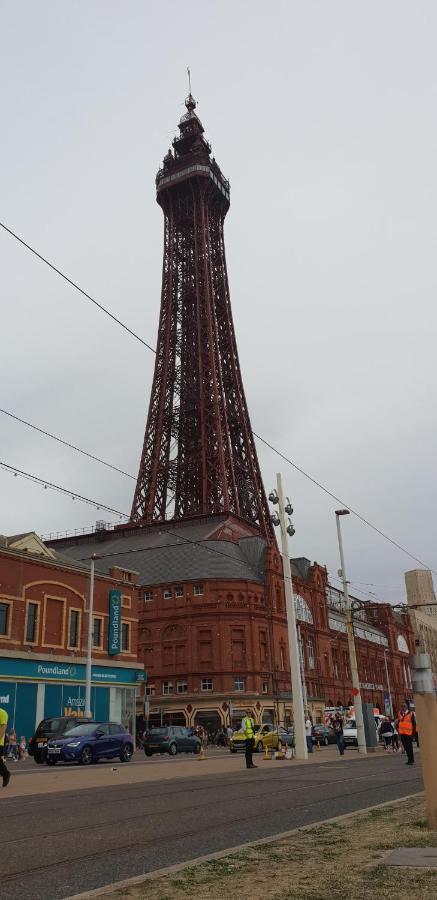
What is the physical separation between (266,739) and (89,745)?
10.9 m

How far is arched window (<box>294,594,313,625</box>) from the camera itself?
7294 cm

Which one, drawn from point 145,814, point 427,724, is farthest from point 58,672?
point 427,724

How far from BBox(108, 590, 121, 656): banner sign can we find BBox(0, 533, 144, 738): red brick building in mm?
290

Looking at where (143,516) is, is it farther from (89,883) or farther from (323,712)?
(89,883)

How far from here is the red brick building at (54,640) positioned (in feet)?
122

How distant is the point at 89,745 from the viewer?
2503cm

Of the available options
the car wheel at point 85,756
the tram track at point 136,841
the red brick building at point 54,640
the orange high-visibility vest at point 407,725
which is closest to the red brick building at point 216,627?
the red brick building at point 54,640

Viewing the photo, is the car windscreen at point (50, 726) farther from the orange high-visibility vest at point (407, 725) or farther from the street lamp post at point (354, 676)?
the orange high-visibility vest at point (407, 725)

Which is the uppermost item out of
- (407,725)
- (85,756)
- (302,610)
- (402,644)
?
(402,644)

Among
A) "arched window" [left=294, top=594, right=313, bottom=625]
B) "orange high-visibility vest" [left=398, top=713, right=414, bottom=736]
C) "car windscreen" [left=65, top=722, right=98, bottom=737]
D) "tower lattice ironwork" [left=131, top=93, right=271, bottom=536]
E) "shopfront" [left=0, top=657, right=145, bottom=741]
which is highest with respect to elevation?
Result: "tower lattice ironwork" [left=131, top=93, right=271, bottom=536]

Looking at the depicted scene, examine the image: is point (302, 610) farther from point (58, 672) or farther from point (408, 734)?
point (408, 734)

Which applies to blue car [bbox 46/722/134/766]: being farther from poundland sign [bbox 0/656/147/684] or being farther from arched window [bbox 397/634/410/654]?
arched window [bbox 397/634/410/654]

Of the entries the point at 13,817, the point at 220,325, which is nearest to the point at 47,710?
the point at 13,817

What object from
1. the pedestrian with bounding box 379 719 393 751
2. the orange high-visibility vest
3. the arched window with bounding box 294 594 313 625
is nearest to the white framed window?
the arched window with bounding box 294 594 313 625
